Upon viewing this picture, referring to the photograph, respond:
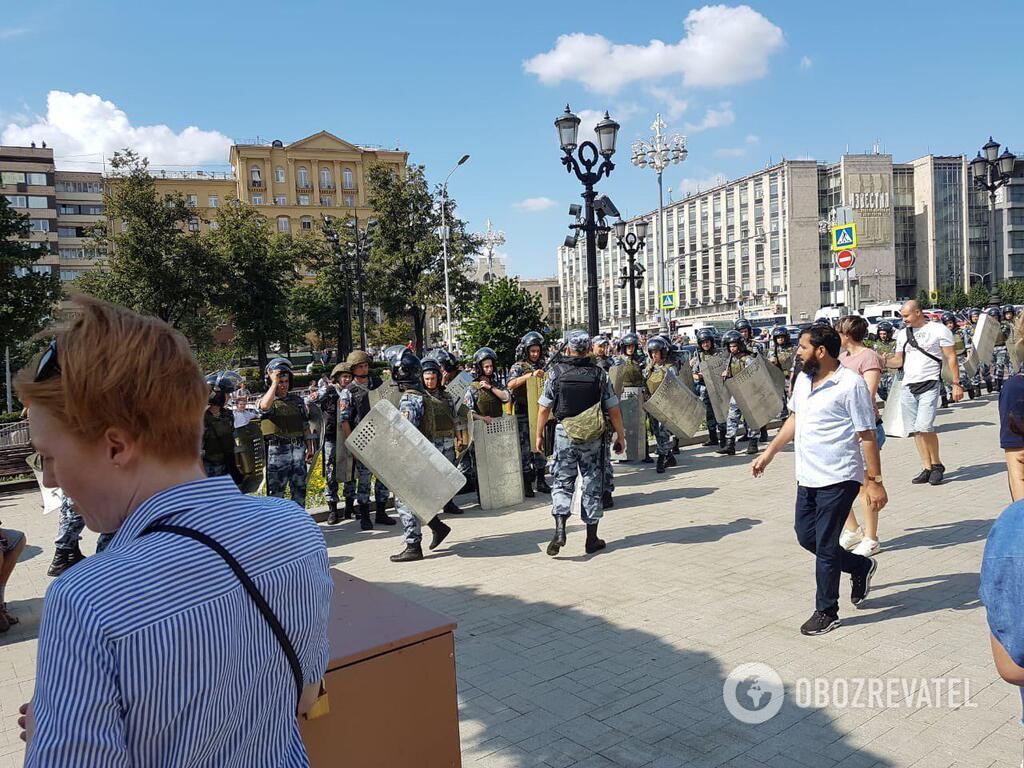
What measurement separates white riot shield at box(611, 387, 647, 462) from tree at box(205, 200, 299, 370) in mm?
29439

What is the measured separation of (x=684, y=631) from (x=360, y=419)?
467 centimetres

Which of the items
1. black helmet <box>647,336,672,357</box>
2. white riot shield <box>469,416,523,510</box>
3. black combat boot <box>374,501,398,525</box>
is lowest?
black combat boot <box>374,501,398,525</box>

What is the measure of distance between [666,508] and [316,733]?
6992mm

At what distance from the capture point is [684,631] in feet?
16.4

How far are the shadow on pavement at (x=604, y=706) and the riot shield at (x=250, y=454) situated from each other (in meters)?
2.58

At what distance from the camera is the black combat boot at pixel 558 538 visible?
22.6ft

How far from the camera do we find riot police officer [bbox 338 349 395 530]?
27.9 feet

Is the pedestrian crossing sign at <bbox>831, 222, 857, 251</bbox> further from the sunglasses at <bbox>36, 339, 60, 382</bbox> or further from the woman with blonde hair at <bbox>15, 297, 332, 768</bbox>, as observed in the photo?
the sunglasses at <bbox>36, 339, 60, 382</bbox>

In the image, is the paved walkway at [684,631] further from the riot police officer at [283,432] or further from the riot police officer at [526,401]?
the riot police officer at [526,401]

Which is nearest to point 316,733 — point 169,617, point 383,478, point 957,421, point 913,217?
point 169,617

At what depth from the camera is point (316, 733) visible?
1.99m

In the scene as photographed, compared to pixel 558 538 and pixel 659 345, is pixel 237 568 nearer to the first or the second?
pixel 558 538

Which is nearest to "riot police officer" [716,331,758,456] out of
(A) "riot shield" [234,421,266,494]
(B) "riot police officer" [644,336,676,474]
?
(B) "riot police officer" [644,336,676,474]

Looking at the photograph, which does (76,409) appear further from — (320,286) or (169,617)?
(320,286)
